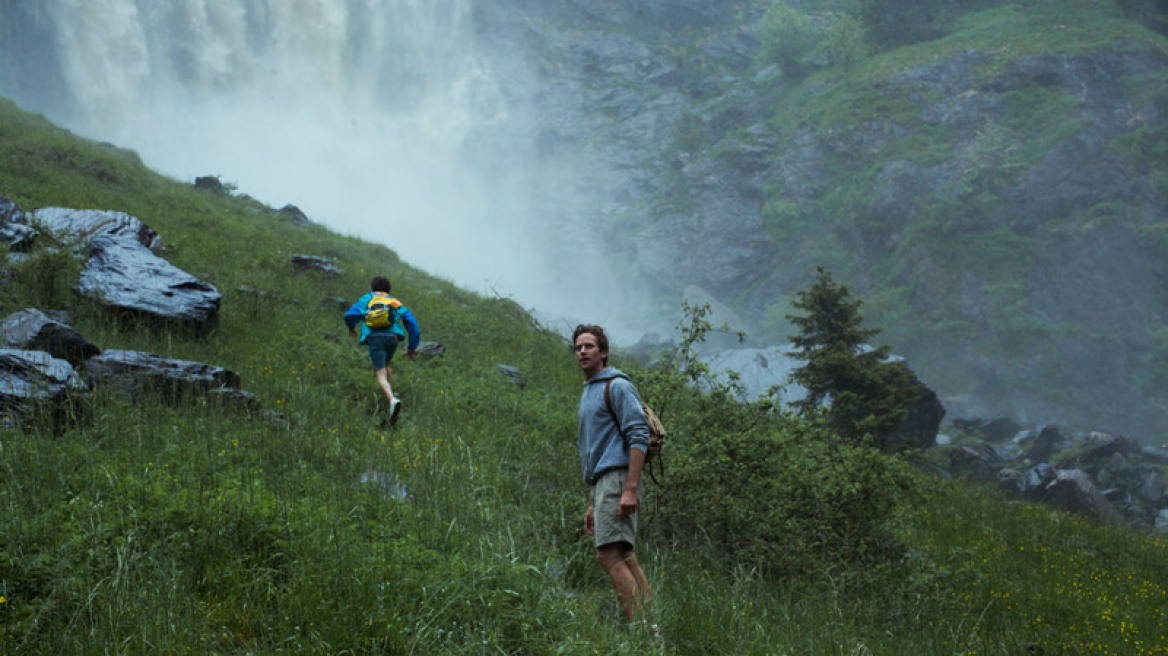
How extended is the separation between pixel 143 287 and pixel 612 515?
8081 millimetres

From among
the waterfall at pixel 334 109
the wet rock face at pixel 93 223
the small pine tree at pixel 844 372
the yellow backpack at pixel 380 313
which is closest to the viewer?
the yellow backpack at pixel 380 313

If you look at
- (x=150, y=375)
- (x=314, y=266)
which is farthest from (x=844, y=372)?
(x=150, y=375)

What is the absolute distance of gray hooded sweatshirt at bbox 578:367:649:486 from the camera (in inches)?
166

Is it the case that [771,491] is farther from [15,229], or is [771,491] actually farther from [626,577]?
[15,229]

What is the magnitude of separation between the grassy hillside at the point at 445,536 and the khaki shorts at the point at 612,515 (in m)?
0.46

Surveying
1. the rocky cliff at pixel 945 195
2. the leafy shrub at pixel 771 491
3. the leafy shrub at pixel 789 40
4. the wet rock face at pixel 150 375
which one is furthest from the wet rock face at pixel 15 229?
the leafy shrub at pixel 789 40

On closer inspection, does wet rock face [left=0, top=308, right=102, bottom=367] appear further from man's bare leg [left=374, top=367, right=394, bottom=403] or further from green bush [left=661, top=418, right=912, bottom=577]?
green bush [left=661, top=418, right=912, bottom=577]

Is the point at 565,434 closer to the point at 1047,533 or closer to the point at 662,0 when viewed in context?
the point at 1047,533

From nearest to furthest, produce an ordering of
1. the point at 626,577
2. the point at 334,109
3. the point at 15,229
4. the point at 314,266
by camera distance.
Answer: the point at 626,577, the point at 15,229, the point at 314,266, the point at 334,109

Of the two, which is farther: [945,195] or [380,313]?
[945,195]

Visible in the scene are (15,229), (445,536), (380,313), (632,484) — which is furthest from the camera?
(15,229)

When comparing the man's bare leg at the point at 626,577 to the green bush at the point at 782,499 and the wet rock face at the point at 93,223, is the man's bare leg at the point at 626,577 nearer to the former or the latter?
the green bush at the point at 782,499

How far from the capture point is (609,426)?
4.33 m

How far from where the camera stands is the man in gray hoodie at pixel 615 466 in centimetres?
414
